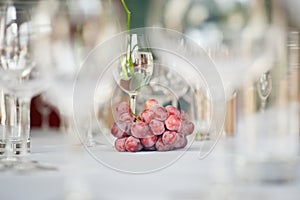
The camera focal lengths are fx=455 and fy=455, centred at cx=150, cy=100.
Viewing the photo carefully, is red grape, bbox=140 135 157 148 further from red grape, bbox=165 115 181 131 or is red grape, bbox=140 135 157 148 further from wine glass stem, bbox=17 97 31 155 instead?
wine glass stem, bbox=17 97 31 155

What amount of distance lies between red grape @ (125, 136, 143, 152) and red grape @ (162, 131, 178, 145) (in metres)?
0.03

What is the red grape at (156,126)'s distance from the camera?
1.66ft

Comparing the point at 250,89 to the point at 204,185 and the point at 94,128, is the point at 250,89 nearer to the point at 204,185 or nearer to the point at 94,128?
the point at 204,185

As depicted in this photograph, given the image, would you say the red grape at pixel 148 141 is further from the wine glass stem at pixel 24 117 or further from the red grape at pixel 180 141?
the wine glass stem at pixel 24 117

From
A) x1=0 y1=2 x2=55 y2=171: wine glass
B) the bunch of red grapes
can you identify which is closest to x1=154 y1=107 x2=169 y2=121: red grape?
the bunch of red grapes

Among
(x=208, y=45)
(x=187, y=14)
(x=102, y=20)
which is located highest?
(x=102, y=20)

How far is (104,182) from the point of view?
39 cm

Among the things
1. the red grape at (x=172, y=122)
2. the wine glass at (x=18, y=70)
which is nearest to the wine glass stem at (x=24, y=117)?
the wine glass at (x=18, y=70)

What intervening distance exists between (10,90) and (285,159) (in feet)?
1.26

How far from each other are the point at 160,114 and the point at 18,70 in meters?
0.21

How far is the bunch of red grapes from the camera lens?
0.51 metres

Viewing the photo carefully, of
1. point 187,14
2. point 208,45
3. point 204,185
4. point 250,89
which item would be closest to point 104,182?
point 204,185

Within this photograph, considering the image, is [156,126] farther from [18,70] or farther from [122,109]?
[18,70]

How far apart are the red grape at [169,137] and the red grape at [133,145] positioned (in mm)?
30
